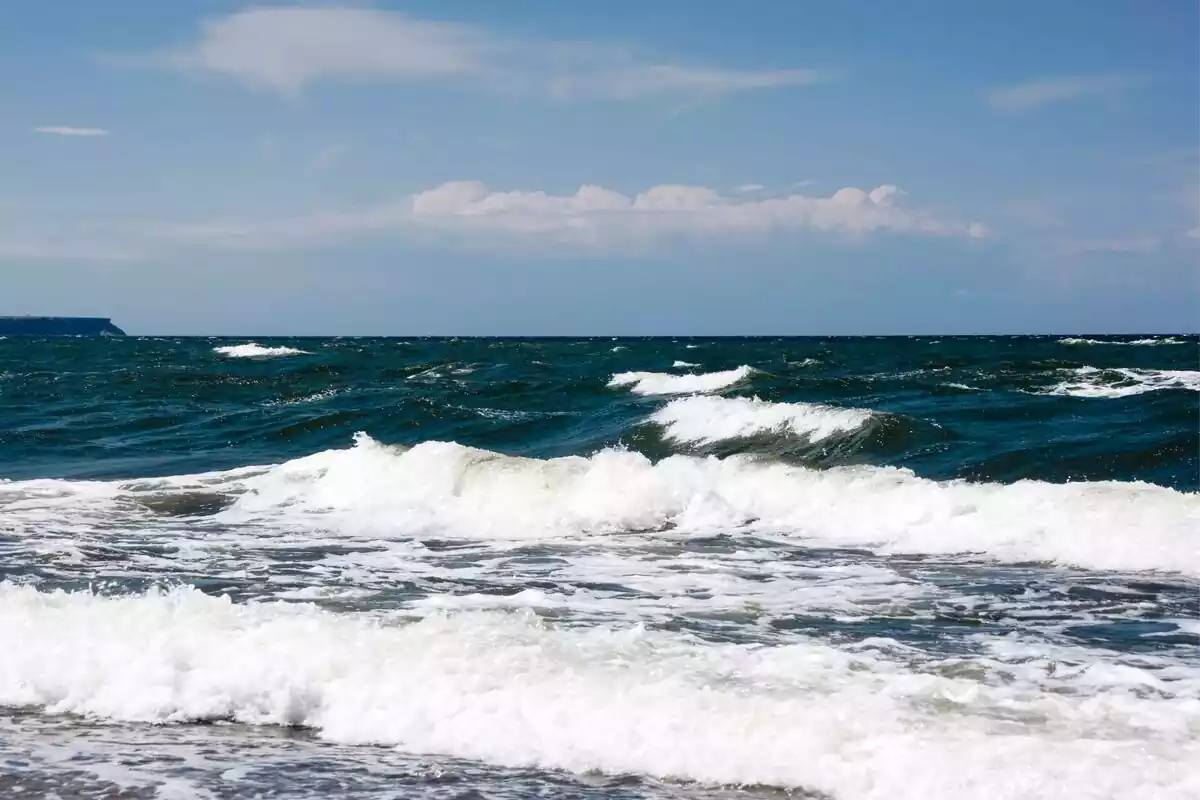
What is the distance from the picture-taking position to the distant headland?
16138cm

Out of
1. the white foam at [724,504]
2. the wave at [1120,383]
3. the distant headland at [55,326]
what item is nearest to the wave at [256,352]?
the wave at [1120,383]

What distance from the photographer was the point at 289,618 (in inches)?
318

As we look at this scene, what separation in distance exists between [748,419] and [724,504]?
8.65m

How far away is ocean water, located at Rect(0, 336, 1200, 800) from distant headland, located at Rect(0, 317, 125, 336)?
155881mm

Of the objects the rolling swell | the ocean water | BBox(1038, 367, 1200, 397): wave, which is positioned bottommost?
the ocean water

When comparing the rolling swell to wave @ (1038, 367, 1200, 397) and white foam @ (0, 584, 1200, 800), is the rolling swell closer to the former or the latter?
wave @ (1038, 367, 1200, 397)

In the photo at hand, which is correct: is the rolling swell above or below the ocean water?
above

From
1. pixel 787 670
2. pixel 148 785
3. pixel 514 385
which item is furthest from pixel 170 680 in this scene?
pixel 514 385

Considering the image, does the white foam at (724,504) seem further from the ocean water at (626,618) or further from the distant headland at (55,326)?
the distant headland at (55,326)

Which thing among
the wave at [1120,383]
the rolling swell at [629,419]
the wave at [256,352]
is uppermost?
the wave at [256,352]

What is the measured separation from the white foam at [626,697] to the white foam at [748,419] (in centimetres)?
1359

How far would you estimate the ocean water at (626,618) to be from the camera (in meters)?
5.81

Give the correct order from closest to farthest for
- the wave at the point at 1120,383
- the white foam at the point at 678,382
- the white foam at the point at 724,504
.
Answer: the white foam at the point at 724,504 → the wave at the point at 1120,383 → the white foam at the point at 678,382

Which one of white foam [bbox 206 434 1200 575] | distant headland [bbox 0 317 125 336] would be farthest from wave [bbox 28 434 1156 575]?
distant headland [bbox 0 317 125 336]
